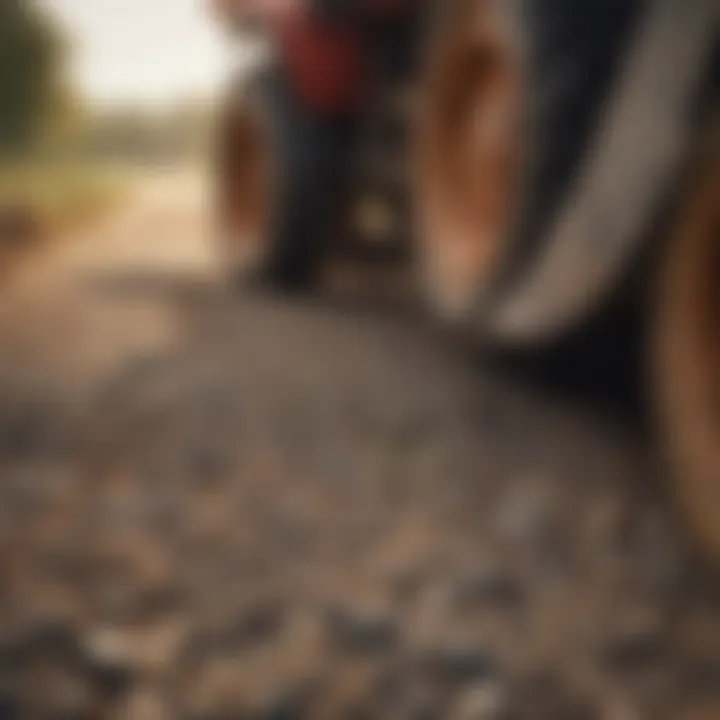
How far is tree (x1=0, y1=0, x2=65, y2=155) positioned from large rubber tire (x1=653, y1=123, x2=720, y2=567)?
1612 mm

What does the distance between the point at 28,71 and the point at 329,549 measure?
73.1 inches

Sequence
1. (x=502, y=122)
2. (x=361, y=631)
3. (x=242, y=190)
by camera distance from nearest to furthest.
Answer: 1. (x=361, y=631)
2. (x=502, y=122)
3. (x=242, y=190)

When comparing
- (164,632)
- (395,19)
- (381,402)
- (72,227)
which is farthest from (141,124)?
(164,632)

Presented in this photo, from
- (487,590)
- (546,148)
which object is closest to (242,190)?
(546,148)

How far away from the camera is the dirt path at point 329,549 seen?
3.31 feet

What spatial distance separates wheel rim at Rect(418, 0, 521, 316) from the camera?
5.92ft

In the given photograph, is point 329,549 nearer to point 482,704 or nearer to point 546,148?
Result: point 482,704

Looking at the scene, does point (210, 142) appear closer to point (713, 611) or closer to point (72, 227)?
point (72, 227)

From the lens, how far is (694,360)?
122 cm

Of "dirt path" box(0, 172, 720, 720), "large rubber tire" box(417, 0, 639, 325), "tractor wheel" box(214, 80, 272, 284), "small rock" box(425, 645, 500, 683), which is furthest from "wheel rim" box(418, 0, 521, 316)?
"tractor wheel" box(214, 80, 272, 284)

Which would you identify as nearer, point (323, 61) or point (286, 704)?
point (286, 704)

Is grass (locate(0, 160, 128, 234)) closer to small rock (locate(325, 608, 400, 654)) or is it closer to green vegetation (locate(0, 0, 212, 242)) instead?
green vegetation (locate(0, 0, 212, 242))

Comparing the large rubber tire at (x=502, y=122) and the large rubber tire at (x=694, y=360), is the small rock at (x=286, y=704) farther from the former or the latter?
the large rubber tire at (x=502, y=122)

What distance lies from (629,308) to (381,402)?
0.49 m
